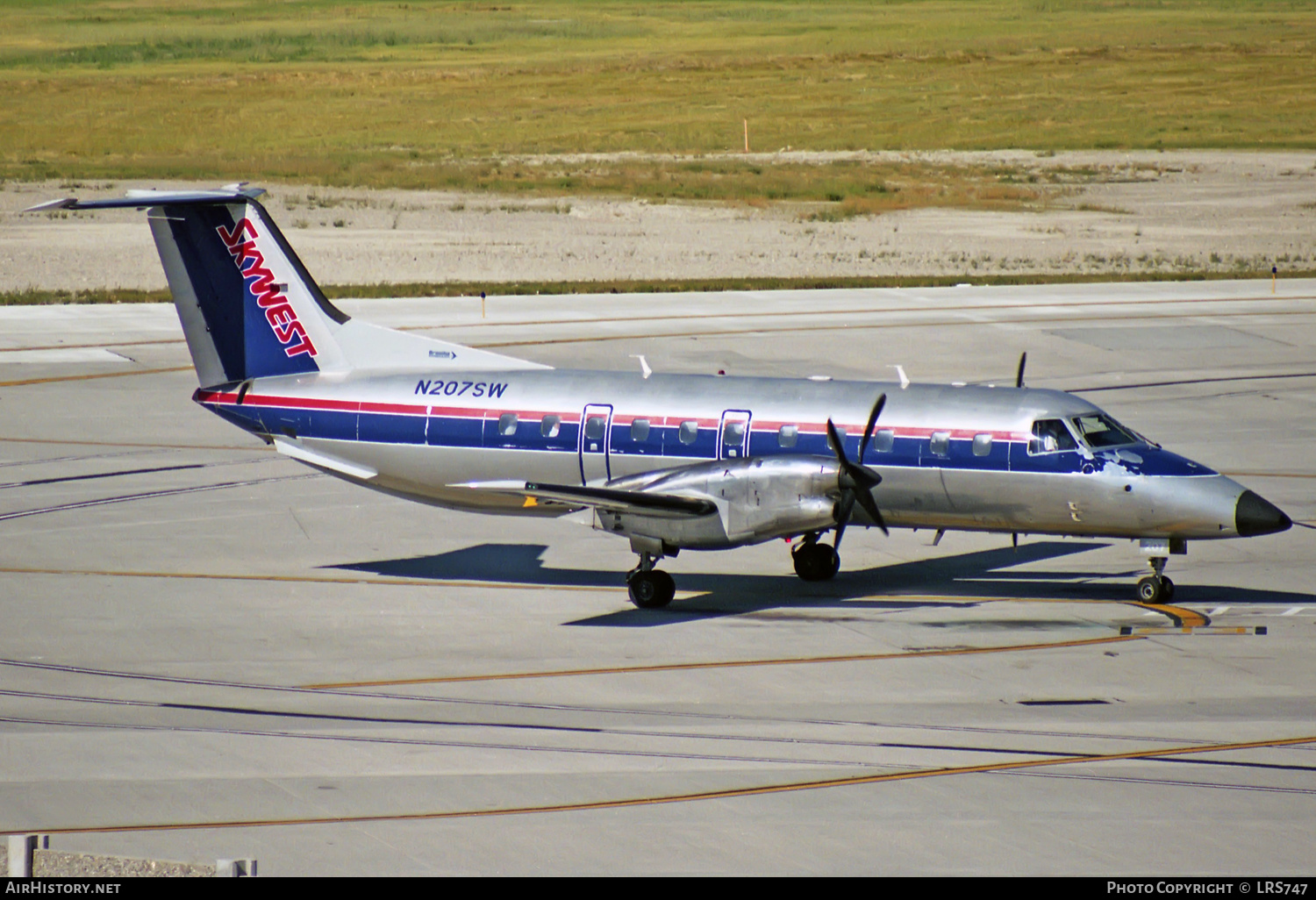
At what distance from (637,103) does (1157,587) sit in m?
125

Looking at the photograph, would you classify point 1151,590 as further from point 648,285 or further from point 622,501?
point 648,285

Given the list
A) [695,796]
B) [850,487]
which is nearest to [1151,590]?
[850,487]

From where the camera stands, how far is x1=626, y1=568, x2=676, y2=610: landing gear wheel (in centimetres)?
2536

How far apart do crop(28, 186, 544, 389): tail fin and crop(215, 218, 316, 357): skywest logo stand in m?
0.02

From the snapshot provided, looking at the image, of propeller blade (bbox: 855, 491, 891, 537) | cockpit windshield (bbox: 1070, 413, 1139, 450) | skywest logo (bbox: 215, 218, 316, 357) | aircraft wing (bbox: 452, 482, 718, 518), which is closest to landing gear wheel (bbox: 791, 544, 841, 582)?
propeller blade (bbox: 855, 491, 891, 537)

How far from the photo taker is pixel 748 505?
80.4 ft

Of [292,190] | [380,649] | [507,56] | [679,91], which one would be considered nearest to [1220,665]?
[380,649]

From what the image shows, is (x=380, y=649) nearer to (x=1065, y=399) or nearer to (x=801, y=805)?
(x=801, y=805)

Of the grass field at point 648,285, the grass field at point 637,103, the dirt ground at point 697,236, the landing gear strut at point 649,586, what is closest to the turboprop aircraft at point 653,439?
the landing gear strut at point 649,586

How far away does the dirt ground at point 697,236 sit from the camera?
232 ft

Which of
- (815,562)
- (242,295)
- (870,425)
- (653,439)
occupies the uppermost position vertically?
(242,295)

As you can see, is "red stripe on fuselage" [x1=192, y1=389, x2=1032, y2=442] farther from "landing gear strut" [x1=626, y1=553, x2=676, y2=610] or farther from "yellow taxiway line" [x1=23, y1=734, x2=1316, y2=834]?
"yellow taxiway line" [x1=23, y1=734, x2=1316, y2=834]

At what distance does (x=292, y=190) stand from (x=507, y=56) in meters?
89.0

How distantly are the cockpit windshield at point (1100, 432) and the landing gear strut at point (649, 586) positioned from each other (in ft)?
21.8
